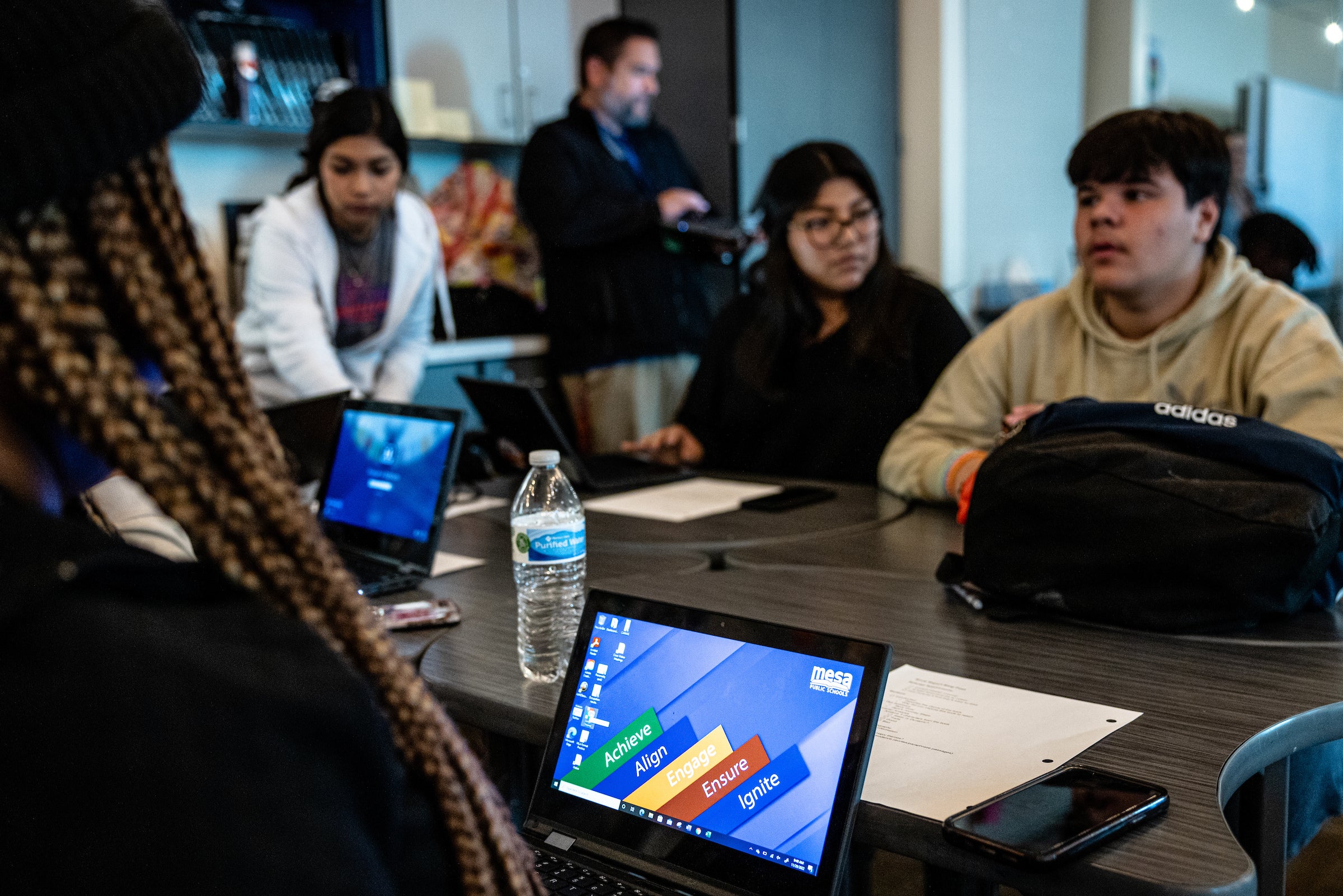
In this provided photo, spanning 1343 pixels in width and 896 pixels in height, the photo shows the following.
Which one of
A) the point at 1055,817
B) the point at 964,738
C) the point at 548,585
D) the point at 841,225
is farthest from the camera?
the point at 841,225

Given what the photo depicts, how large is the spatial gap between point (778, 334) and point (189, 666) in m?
2.20

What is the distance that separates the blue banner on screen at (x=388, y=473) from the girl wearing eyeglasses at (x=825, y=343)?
0.87 meters

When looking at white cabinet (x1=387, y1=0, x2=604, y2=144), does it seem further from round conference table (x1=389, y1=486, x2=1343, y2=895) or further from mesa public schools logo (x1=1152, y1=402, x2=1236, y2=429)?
mesa public schools logo (x1=1152, y1=402, x2=1236, y2=429)

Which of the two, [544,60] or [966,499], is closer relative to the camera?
[966,499]

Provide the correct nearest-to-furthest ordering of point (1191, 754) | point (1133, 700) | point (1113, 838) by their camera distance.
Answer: point (1113, 838) < point (1191, 754) < point (1133, 700)

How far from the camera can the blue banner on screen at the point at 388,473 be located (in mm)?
1616

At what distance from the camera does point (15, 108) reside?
1.52 feet

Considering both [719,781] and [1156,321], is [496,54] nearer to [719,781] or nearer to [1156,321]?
[1156,321]

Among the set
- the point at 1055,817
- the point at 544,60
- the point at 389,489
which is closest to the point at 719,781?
the point at 1055,817

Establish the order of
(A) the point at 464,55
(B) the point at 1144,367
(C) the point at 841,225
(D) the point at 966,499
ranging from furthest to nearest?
(A) the point at 464,55, (C) the point at 841,225, (B) the point at 1144,367, (D) the point at 966,499

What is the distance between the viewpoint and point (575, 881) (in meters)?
0.94

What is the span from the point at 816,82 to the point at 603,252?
1280 millimetres

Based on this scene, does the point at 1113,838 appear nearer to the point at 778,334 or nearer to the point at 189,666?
the point at 189,666

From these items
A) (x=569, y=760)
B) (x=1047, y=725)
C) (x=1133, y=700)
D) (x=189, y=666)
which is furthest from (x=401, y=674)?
(x=1133, y=700)
